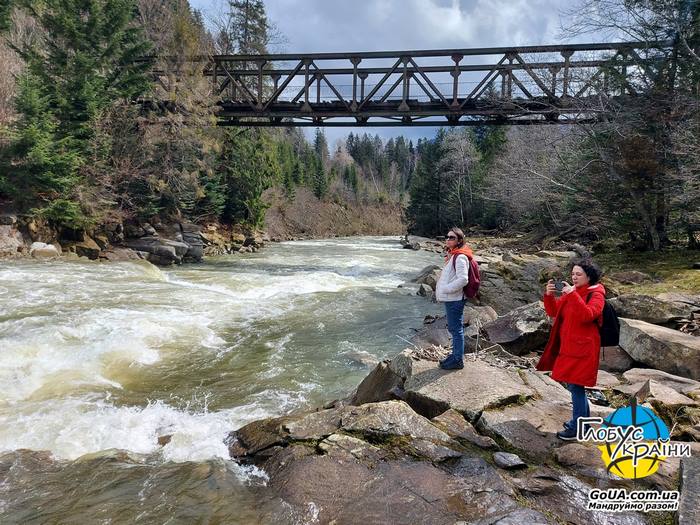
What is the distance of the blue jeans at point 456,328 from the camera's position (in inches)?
211

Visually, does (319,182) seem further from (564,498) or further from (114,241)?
(564,498)

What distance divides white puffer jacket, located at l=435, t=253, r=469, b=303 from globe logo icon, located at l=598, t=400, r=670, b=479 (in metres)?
2.01

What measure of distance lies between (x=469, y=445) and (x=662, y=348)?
3.73 meters

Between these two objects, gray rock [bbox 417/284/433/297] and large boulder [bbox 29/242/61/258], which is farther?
large boulder [bbox 29/242/61/258]

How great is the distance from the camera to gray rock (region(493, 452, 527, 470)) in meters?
3.68

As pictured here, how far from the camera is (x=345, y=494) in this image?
3580 mm

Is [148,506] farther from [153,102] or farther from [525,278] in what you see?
[153,102]

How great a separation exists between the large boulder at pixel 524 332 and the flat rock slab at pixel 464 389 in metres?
2.02

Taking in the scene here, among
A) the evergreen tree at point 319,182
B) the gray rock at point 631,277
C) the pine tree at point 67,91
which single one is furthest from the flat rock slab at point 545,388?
the evergreen tree at point 319,182

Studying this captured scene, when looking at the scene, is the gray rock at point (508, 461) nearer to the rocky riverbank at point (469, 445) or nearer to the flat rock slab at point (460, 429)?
the rocky riverbank at point (469, 445)

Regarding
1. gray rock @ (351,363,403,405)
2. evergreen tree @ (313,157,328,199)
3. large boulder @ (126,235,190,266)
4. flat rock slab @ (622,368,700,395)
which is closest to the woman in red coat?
flat rock slab @ (622,368,700,395)

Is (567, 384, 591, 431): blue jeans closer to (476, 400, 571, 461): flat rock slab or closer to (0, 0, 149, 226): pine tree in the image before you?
(476, 400, 571, 461): flat rock slab

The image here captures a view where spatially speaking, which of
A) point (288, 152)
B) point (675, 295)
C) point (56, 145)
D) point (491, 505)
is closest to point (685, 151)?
point (675, 295)

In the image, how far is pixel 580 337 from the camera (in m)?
3.99
